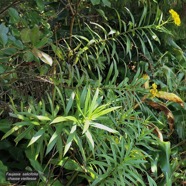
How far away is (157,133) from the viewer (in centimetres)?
229

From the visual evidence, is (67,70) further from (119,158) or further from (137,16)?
(137,16)

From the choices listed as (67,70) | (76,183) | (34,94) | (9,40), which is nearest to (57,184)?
(76,183)

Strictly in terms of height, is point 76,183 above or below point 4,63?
below

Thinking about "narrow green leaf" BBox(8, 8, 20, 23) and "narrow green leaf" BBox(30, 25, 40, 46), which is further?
"narrow green leaf" BBox(8, 8, 20, 23)

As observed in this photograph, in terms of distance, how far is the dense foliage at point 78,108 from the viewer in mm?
1555

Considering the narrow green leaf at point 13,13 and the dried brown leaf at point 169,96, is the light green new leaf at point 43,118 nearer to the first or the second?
the narrow green leaf at point 13,13

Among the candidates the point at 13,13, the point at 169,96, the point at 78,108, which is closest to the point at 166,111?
the point at 169,96

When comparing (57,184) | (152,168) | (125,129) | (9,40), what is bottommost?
(152,168)

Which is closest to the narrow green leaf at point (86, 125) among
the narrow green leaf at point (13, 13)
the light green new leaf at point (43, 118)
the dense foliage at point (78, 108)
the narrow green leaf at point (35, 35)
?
the dense foliage at point (78, 108)

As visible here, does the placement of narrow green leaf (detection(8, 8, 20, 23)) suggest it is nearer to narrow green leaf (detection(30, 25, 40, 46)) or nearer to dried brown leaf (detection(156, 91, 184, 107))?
narrow green leaf (detection(30, 25, 40, 46))

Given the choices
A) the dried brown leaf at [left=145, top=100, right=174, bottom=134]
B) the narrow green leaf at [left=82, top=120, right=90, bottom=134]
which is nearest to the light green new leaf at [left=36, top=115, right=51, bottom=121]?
the narrow green leaf at [left=82, top=120, right=90, bottom=134]

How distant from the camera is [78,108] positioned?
61.0 inches

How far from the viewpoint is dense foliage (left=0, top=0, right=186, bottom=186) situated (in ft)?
5.10

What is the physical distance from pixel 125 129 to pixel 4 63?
0.65 m
